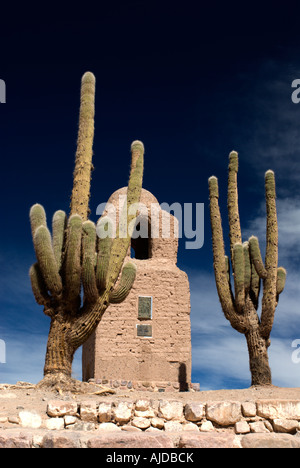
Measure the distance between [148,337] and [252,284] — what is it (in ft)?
12.0

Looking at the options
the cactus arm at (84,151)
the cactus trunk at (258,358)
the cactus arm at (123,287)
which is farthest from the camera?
the cactus trunk at (258,358)

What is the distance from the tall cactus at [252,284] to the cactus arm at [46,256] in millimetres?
6094

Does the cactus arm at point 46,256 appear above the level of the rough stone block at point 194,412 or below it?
above

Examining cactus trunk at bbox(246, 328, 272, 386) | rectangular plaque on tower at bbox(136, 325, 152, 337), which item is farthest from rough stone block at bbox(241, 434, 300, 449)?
rectangular plaque on tower at bbox(136, 325, 152, 337)

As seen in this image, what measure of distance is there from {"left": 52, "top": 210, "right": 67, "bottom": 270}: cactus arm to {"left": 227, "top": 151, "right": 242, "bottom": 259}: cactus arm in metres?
6.23

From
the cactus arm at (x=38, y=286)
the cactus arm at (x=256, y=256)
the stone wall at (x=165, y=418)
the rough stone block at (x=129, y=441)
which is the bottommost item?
the rough stone block at (x=129, y=441)

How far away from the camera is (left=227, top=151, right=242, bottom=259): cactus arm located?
15719 millimetres

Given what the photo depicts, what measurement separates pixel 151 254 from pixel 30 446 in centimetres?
1183

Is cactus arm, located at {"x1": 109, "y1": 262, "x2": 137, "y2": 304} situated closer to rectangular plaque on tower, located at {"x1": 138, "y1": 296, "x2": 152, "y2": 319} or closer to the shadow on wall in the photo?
rectangular plaque on tower, located at {"x1": 138, "y1": 296, "x2": 152, "y2": 319}

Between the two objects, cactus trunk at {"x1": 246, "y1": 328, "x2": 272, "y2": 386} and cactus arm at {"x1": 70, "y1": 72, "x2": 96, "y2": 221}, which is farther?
cactus trunk at {"x1": 246, "y1": 328, "x2": 272, "y2": 386}

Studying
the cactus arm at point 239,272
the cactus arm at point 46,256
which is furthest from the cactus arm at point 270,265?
the cactus arm at point 46,256

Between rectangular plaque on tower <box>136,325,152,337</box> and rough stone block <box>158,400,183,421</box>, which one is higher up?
rectangular plaque on tower <box>136,325,152,337</box>

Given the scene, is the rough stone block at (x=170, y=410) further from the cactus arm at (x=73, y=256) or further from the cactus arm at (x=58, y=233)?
the cactus arm at (x=58, y=233)

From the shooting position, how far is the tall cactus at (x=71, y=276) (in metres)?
10.6
